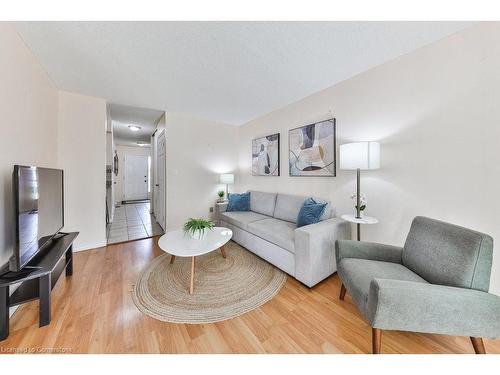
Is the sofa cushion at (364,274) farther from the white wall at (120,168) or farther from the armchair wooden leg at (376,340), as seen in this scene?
the white wall at (120,168)

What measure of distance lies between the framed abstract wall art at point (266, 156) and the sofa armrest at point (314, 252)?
1.59m

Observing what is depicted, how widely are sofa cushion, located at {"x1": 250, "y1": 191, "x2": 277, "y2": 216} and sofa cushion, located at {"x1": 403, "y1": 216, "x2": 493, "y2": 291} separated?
6.03 feet

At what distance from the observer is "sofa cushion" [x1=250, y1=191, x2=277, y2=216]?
3.07 meters

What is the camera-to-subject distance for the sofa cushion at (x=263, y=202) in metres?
3.07

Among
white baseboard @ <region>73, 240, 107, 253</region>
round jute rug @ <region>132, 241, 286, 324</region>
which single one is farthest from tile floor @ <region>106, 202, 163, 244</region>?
round jute rug @ <region>132, 241, 286, 324</region>

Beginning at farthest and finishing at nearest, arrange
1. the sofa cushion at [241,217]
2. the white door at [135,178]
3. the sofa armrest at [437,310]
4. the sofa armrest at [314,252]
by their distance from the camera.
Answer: the white door at [135,178] → the sofa cushion at [241,217] → the sofa armrest at [314,252] → the sofa armrest at [437,310]

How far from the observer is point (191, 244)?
6.45 feet

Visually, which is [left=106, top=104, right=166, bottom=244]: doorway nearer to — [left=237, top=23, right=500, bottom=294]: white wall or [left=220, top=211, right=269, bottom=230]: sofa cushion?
[left=220, top=211, right=269, bottom=230]: sofa cushion

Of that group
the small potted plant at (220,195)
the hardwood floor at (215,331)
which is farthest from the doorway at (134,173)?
the hardwood floor at (215,331)

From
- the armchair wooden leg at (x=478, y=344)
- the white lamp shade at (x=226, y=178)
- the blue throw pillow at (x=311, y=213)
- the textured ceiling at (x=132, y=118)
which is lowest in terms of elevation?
the armchair wooden leg at (x=478, y=344)

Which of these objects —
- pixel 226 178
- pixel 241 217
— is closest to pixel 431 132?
pixel 241 217

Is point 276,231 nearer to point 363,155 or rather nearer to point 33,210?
point 363,155

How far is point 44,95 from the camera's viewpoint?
6.78 ft

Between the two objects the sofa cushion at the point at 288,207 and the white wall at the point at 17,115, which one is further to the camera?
the sofa cushion at the point at 288,207
